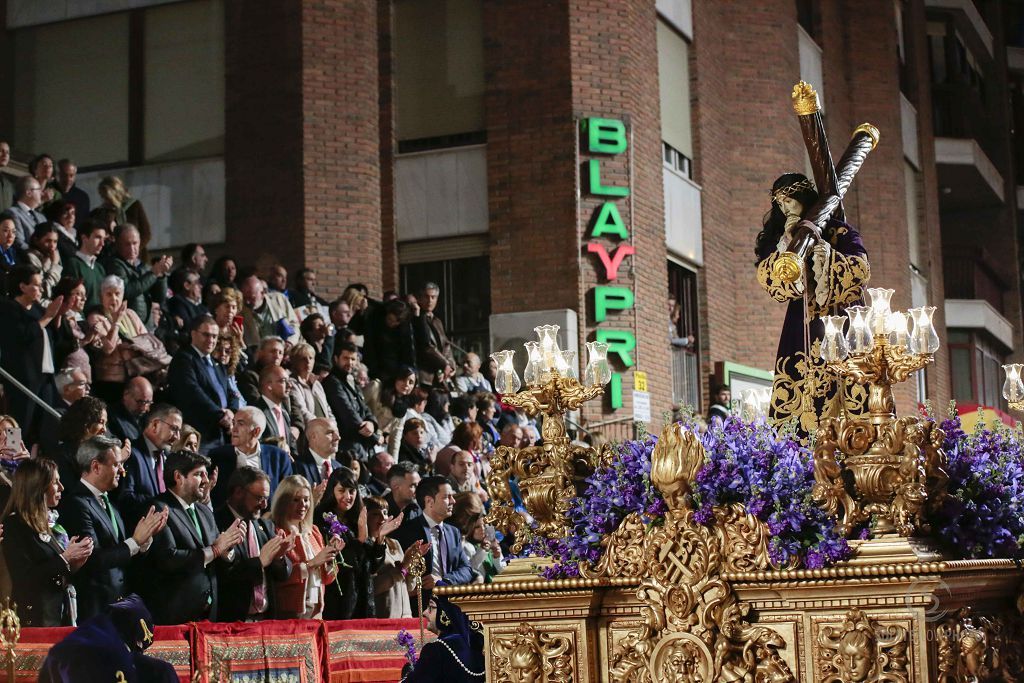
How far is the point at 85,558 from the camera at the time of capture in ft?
29.2

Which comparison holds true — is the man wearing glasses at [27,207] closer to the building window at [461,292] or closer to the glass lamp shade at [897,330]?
the building window at [461,292]

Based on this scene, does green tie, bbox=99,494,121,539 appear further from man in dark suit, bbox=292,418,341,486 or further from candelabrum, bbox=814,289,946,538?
candelabrum, bbox=814,289,946,538

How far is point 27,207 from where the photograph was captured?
12.9 metres

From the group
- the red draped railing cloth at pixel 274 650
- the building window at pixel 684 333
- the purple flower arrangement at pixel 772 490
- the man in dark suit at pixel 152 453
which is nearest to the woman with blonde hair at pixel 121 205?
the man in dark suit at pixel 152 453

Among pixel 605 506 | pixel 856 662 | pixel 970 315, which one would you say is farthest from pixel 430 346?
pixel 970 315

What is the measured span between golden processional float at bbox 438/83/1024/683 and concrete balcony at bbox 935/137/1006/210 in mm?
28018

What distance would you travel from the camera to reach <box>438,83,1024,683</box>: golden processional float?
506cm

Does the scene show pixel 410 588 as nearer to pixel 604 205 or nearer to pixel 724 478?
pixel 724 478

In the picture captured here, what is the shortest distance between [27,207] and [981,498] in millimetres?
9283

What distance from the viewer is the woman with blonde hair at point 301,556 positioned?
1016cm

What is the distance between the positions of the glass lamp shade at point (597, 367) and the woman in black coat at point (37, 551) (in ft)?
12.2

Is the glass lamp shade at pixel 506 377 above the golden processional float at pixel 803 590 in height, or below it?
above

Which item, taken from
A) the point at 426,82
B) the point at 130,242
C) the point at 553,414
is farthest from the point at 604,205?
the point at 553,414

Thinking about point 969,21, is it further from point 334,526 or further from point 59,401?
point 59,401
